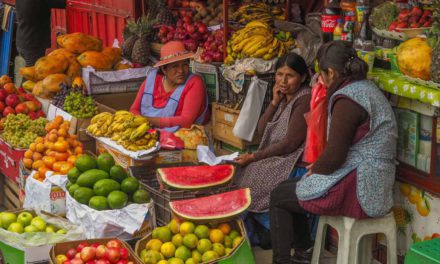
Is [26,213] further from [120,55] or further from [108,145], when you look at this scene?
[120,55]

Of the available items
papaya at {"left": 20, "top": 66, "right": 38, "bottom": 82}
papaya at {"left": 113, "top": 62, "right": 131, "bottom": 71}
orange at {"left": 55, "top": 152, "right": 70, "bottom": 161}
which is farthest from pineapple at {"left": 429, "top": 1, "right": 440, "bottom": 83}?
papaya at {"left": 20, "top": 66, "right": 38, "bottom": 82}

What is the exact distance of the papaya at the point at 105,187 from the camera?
5086 mm

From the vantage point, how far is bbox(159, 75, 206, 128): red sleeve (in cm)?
657

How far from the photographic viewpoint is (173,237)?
463 cm

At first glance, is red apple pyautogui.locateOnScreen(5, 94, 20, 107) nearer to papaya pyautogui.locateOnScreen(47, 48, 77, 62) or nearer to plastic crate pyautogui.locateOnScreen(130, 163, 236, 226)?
papaya pyautogui.locateOnScreen(47, 48, 77, 62)

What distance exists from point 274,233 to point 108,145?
194 centimetres

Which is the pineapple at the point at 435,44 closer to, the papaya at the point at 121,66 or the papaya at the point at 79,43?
the papaya at the point at 121,66

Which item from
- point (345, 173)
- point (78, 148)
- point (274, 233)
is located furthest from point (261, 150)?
point (78, 148)

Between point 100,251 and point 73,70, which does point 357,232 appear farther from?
point 73,70

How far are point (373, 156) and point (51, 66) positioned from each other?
190 inches

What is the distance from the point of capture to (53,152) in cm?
628

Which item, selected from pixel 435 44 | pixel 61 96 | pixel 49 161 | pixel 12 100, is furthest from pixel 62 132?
pixel 435 44

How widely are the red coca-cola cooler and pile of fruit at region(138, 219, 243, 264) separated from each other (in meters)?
5.40

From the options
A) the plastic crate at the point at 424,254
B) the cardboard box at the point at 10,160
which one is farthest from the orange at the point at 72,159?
→ the plastic crate at the point at 424,254
